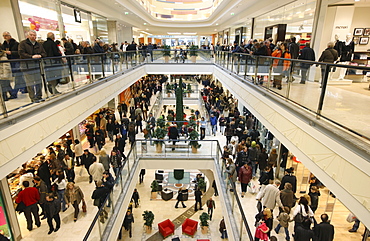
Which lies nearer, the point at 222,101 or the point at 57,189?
the point at 57,189

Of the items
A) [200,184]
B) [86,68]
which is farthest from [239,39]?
[86,68]

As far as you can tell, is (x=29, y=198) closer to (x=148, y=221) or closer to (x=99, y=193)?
(x=99, y=193)

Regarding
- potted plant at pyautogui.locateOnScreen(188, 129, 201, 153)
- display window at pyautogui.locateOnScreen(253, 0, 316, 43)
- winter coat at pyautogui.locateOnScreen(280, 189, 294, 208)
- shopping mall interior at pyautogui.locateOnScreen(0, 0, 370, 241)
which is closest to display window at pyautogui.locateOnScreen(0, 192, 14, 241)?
shopping mall interior at pyautogui.locateOnScreen(0, 0, 370, 241)

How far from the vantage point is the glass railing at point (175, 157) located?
5907 mm

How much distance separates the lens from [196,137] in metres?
11.9

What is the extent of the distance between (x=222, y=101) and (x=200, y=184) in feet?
20.0

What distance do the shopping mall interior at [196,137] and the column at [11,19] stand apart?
0.13ft

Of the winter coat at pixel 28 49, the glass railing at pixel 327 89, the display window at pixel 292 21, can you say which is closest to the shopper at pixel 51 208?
the winter coat at pixel 28 49

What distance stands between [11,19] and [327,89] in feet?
32.3

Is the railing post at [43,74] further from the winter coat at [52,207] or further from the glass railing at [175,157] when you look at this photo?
the glass railing at [175,157]

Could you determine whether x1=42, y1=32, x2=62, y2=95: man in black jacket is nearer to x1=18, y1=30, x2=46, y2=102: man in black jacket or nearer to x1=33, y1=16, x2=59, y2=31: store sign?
x1=18, y1=30, x2=46, y2=102: man in black jacket

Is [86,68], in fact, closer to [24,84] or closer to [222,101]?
[24,84]

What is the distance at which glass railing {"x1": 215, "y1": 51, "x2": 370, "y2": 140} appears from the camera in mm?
3272

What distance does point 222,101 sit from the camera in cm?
1716
